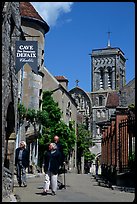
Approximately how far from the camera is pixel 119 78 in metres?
110

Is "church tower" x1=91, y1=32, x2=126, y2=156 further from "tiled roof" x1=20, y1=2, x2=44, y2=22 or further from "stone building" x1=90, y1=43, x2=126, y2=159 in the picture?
"tiled roof" x1=20, y1=2, x2=44, y2=22

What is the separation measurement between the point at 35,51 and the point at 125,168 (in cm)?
707

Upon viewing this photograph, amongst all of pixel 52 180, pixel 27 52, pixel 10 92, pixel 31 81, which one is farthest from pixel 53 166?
pixel 31 81

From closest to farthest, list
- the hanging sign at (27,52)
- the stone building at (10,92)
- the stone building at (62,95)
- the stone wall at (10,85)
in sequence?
the stone wall at (10,85)
the stone building at (10,92)
the hanging sign at (27,52)
the stone building at (62,95)

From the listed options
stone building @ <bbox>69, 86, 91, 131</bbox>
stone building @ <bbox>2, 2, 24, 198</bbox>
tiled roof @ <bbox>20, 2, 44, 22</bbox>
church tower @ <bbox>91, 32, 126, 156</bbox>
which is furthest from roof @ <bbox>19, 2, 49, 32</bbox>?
church tower @ <bbox>91, 32, 126, 156</bbox>

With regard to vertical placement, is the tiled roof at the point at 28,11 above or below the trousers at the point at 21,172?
above

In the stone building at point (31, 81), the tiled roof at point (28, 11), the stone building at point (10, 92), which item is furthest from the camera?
the tiled roof at point (28, 11)

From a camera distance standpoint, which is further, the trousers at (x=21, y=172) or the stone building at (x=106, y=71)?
the stone building at (x=106, y=71)

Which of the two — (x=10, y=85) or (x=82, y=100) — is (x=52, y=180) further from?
(x=82, y=100)

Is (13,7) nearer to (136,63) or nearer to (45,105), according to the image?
(136,63)

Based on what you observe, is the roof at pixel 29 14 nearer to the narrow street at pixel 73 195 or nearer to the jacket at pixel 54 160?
the narrow street at pixel 73 195

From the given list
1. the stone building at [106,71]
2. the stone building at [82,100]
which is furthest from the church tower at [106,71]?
the stone building at [82,100]

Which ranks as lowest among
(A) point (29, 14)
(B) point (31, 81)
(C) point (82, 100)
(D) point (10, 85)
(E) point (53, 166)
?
(E) point (53, 166)

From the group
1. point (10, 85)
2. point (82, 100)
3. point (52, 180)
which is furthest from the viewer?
point (82, 100)
